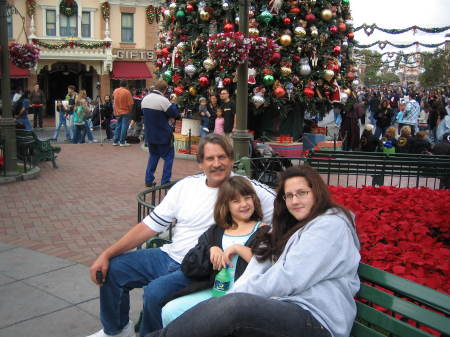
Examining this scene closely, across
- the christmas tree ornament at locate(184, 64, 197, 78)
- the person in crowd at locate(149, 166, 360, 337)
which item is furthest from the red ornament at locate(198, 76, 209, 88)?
the person in crowd at locate(149, 166, 360, 337)

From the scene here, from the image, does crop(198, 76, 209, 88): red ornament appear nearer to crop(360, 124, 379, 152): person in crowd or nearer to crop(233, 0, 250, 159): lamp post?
crop(360, 124, 379, 152): person in crowd

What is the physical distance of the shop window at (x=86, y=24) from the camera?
30.8m

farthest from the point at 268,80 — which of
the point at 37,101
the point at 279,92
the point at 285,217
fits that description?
the point at 37,101

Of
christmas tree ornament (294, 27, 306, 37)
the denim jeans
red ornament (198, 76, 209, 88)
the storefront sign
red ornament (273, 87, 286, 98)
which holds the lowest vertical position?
the denim jeans

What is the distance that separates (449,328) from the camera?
2.04m

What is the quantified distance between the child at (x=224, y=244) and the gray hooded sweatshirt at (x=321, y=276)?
40cm

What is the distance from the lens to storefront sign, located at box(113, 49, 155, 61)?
104 ft

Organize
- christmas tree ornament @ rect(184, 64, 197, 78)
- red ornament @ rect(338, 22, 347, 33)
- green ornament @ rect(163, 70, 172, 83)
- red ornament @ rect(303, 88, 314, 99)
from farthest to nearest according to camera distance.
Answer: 1. green ornament @ rect(163, 70, 172, 83)
2. red ornament @ rect(338, 22, 347, 33)
3. christmas tree ornament @ rect(184, 64, 197, 78)
4. red ornament @ rect(303, 88, 314, 99)

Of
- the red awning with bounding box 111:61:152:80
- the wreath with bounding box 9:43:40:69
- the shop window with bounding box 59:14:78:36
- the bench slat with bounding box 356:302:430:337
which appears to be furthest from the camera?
the red awning with bounding box 111:61:152:80

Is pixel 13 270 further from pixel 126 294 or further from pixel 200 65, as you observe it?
pixel 200 65

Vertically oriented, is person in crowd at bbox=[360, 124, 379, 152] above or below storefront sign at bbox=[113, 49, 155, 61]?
below

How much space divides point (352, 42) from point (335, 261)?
1221cm

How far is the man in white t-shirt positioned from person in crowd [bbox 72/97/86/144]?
12476 millimetres

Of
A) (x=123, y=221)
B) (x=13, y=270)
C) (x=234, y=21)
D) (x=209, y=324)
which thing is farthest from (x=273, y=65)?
(x=209, y=324)
